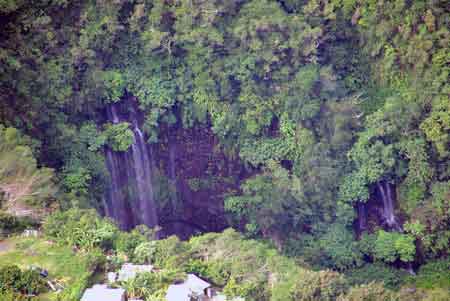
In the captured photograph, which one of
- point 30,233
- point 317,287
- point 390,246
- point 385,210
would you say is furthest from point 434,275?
point 30,233

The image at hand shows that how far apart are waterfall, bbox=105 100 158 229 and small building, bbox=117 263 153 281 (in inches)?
254

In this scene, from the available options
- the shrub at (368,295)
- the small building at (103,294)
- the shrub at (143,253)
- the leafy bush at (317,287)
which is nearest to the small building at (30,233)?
the shrub at (143,253)

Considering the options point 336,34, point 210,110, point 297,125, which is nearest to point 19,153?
point 210,110

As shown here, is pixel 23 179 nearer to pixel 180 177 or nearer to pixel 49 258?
pixel 49 258

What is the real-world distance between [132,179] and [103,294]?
8.20 meters

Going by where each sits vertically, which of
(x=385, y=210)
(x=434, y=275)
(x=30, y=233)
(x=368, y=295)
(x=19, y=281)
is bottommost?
(x=368, y=295)

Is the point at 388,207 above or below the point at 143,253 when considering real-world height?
above

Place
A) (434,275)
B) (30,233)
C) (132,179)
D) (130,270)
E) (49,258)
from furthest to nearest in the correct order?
(132,179) < (434,275) < (30,233) < (49,258) < (130,270)

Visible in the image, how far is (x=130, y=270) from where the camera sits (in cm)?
1355

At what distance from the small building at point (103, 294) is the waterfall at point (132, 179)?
717 cm

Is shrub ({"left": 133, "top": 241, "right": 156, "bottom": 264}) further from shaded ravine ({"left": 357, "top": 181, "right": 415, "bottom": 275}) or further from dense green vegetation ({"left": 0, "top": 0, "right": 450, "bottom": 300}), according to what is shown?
shaded ravine ({"left": 357, "top": 181, "right": 415, "bottom": 275})

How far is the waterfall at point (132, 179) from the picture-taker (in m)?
20.3

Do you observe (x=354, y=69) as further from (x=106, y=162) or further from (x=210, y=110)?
(x=106, y=162)

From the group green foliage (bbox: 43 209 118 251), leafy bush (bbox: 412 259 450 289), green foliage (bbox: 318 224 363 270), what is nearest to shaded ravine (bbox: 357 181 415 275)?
green foliage (bbox: 318 224 363 270)
